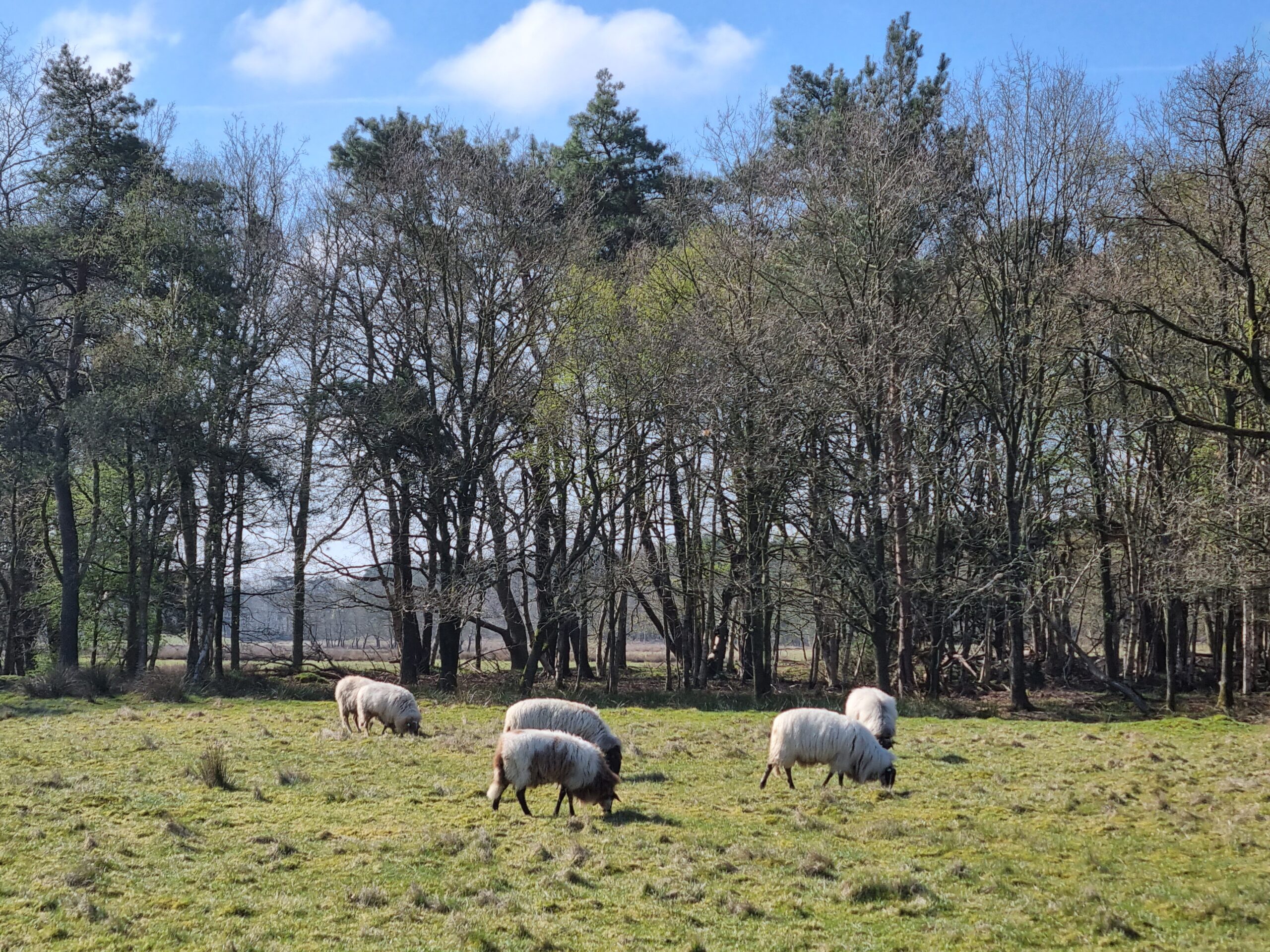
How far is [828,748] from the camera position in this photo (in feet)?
44.8

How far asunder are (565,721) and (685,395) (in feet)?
45.3

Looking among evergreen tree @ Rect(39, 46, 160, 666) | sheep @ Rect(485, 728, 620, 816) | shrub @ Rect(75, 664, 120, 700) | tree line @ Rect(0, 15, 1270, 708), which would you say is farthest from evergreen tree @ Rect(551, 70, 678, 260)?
sheep @ Rect(485, 728, 620, 816)

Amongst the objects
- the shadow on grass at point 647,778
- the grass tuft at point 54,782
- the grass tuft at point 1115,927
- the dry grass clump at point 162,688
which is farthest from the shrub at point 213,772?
the dry grass clump at point 162,688

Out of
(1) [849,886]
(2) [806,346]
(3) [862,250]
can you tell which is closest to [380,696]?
(1) [849,886]

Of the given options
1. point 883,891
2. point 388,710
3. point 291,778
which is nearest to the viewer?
point 883,891

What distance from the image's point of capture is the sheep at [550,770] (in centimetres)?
1172

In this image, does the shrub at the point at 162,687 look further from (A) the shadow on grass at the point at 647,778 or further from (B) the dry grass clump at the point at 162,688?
(A) the shadow on grass at the point at 647,778

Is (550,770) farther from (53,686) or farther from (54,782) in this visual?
(53,686)

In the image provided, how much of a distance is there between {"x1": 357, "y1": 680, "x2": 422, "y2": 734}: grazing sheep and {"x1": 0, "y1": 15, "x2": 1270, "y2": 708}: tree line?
8.40 m

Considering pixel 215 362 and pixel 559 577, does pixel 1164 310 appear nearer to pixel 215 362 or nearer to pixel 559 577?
pixel 559 577

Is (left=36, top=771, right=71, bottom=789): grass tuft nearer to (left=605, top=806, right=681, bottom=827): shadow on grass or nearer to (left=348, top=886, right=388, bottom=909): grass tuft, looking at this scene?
(left=348, top=886, right=388, bottom=909): grass tuft

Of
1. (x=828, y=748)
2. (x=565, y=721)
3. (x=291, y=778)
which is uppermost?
(x=565, y=721)

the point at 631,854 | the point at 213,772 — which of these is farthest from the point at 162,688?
the point at 631,854

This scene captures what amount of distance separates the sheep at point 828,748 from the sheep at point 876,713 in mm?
1767
